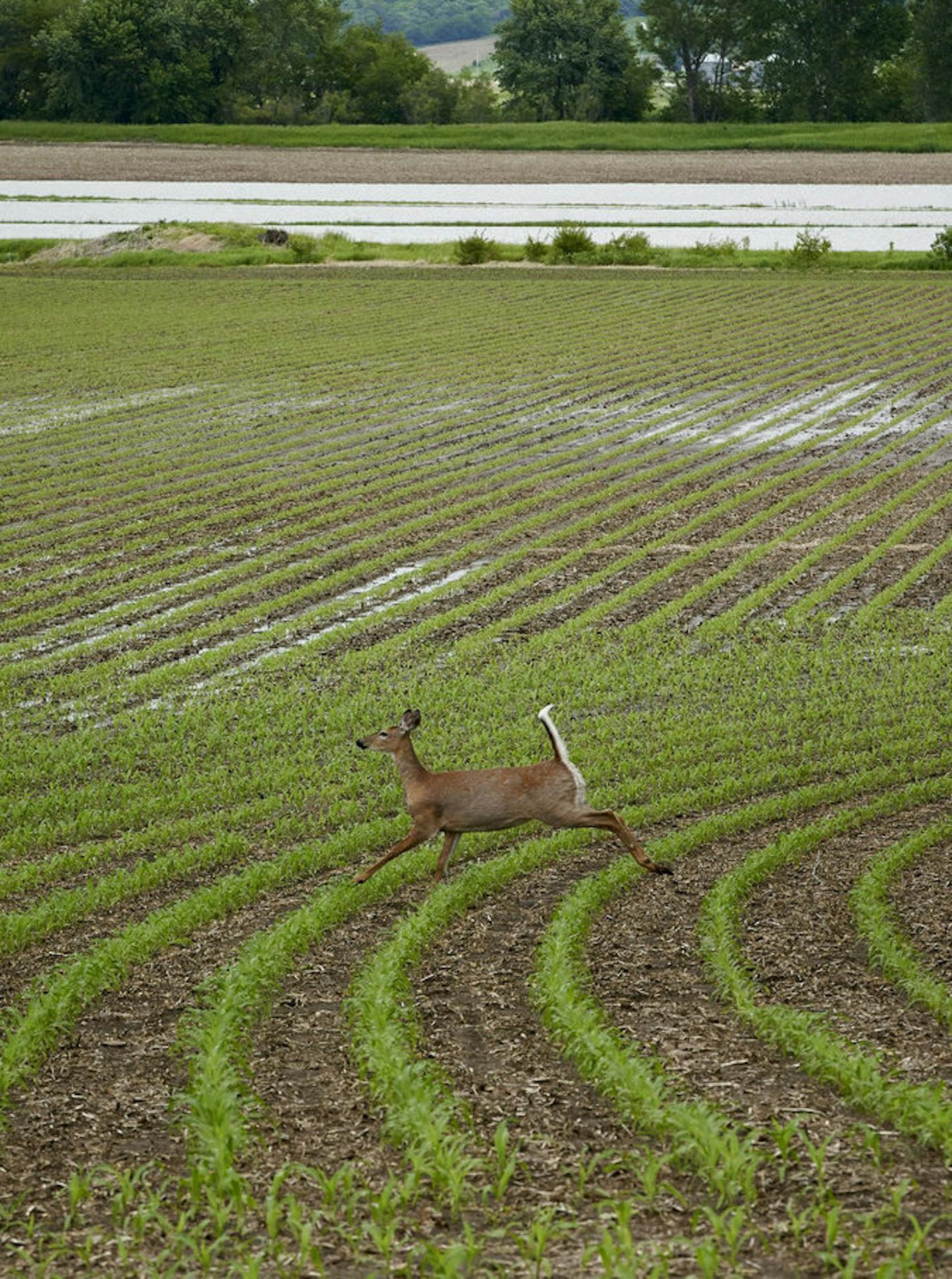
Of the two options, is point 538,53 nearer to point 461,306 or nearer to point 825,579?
point 461,306

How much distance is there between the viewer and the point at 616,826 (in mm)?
11062

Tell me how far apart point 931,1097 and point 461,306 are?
3852 cm

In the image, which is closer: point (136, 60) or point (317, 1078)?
point (317, 1078)

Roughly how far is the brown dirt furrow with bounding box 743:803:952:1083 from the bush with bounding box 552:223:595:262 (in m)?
42.0

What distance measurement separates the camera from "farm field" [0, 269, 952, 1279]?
7.19 metres

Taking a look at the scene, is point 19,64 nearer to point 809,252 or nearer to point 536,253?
point 536,253

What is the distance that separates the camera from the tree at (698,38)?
102 metres

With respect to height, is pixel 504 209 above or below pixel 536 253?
above

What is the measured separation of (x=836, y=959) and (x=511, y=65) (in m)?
97.8

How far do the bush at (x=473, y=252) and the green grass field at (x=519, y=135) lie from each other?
34.0 meters

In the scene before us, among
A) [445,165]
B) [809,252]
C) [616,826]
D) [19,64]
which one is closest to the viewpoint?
[616,826]

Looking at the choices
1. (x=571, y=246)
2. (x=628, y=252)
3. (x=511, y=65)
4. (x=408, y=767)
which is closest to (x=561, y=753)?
(x=408, y=767)

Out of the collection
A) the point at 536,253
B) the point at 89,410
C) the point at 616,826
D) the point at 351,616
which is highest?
the point at 536,253

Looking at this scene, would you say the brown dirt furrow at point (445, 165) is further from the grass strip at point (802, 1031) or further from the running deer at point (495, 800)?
the running deer at point (495, 800)
